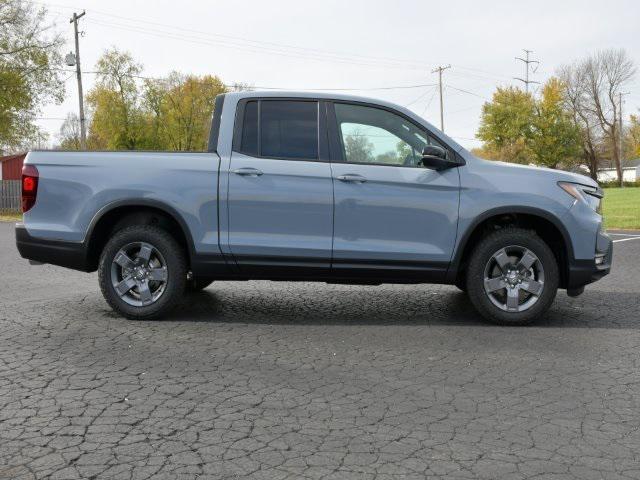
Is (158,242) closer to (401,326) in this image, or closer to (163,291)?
(163,291)

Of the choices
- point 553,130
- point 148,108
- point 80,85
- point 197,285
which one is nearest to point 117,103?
point 148,108

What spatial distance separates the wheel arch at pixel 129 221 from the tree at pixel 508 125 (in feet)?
258

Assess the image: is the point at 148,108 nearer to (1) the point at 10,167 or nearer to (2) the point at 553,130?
(1) the point at 10,167

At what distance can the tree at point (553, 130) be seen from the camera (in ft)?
275

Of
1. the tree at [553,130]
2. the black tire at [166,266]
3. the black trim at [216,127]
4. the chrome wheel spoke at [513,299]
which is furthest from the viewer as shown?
the tree at [553,130]

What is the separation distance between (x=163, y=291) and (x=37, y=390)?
6.96 ft

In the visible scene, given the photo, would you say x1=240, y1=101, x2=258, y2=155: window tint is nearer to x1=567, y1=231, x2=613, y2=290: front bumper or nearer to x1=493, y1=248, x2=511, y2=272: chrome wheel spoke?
x1=493, y1=248, x2=511, y2=272: chrome wheel spoke

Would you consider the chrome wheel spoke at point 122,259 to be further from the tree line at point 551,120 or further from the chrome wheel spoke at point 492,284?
the tree line at point 551,120

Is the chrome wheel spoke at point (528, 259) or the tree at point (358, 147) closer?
the chrome wheel spoke at point (528, 259)

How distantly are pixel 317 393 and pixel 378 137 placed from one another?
287 centimetres

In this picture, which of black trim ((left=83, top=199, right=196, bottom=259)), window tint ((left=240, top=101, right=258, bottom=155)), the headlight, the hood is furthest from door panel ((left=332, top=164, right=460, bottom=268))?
black trim ((left=83, top=199, right=196, bottom=259))

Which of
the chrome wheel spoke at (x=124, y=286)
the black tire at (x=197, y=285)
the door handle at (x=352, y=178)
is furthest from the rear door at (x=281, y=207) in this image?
the black tire at (x=197, y=285)

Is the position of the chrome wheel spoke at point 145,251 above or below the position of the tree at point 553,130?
below

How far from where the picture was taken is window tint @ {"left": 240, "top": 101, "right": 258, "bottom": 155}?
6176 millimetres
